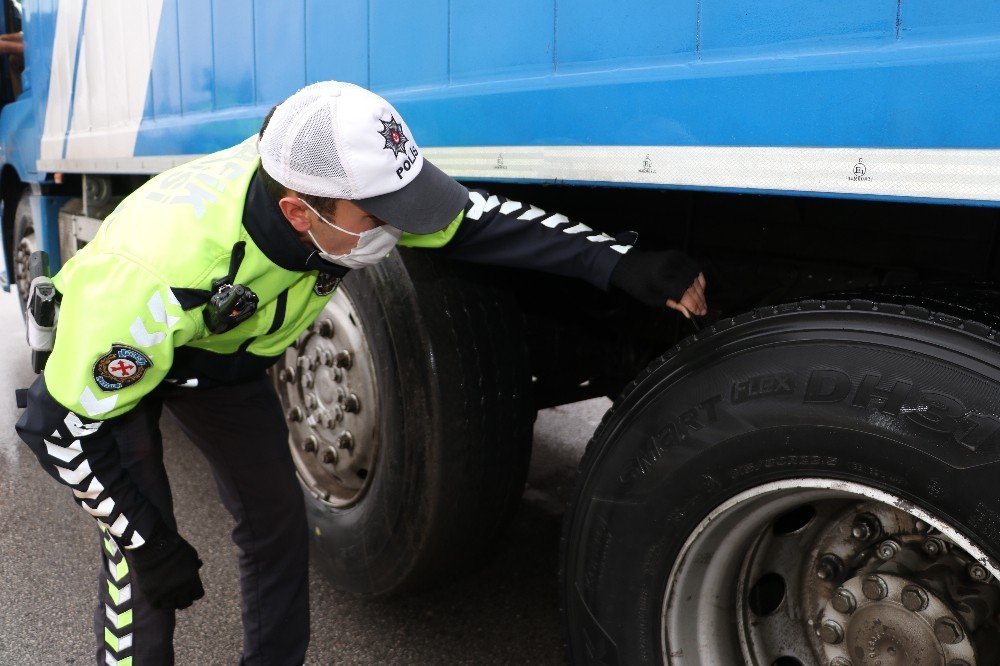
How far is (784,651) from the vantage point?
5.79 ft

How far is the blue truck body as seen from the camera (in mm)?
1183

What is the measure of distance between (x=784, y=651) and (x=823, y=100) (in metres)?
1.09

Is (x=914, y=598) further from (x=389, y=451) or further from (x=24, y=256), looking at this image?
(x=24, y=256)

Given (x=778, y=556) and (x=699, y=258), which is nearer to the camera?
(x=778, y=556)

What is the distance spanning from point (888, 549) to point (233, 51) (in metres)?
2.34

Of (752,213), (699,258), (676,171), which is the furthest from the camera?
(699,258)

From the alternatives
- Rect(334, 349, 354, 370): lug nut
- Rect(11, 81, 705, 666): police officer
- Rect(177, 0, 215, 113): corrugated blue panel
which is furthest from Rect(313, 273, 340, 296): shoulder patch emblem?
Rect(177, 0, 215, 113): corrugated blue panel

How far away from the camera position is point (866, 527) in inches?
64.0

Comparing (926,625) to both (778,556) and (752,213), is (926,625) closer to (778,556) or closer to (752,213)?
(778,556)

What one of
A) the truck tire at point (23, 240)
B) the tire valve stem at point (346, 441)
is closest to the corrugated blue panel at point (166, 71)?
the tire valve stem at point (346, 441)

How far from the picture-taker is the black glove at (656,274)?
5.99 ft

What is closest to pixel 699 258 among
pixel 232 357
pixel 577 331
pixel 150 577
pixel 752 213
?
pixel 752 213

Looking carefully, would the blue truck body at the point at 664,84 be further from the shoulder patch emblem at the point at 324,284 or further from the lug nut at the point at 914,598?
the lug nut at the point at 914,598

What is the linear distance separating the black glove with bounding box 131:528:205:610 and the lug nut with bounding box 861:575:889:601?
1.33m
